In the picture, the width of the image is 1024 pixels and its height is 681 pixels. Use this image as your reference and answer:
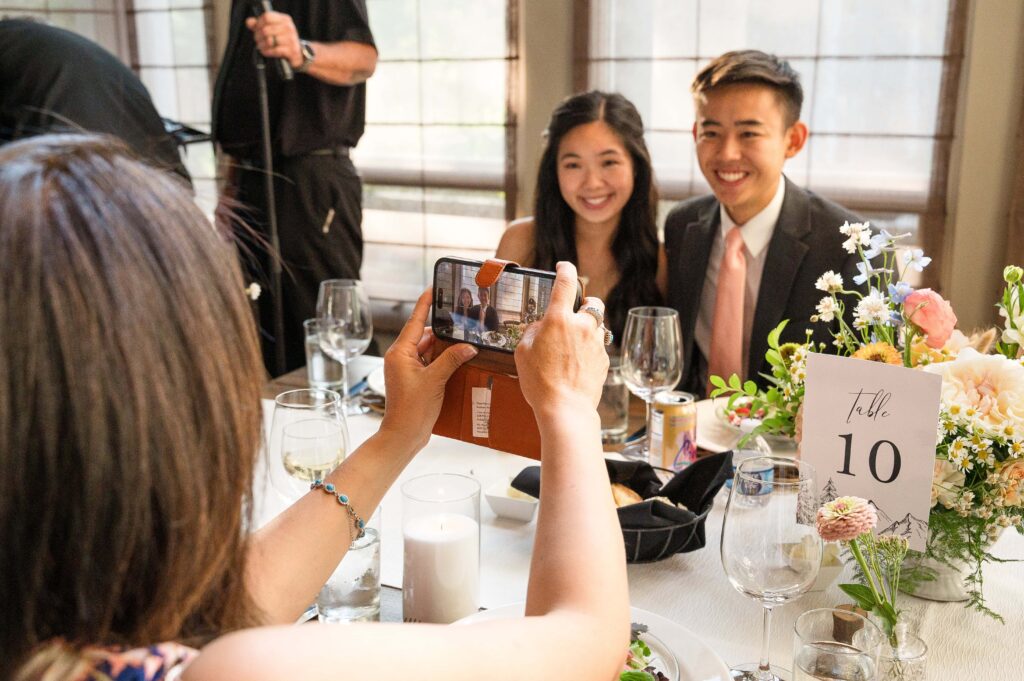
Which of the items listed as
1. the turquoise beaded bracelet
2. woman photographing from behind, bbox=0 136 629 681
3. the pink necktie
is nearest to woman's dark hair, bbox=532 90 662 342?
the pink necktie

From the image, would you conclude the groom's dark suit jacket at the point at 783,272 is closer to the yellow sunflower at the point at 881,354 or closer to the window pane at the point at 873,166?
the yellow sunflower at the point at 881,354

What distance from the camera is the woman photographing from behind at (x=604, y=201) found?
7.46ft

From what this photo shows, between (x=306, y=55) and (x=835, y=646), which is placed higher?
(x=306, y=55)

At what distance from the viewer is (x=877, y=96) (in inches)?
119

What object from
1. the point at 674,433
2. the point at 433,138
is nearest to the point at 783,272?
the point at 674,433

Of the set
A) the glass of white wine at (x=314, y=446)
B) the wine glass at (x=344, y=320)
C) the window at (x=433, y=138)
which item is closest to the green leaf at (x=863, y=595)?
the glass of white wine at (x=314, y=446)

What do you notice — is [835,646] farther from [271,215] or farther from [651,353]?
[271,215]

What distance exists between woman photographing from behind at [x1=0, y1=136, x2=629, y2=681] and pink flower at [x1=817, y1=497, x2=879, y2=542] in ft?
0.96

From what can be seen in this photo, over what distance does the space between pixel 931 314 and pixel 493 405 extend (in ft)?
1.70

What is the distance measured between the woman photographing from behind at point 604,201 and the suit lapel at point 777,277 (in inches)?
12.2

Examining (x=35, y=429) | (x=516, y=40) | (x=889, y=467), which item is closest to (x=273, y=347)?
(x=516, y=40)

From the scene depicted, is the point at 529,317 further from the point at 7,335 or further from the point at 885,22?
the point at 885,22

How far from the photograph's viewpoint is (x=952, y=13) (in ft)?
9.34

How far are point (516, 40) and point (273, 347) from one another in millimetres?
1431
